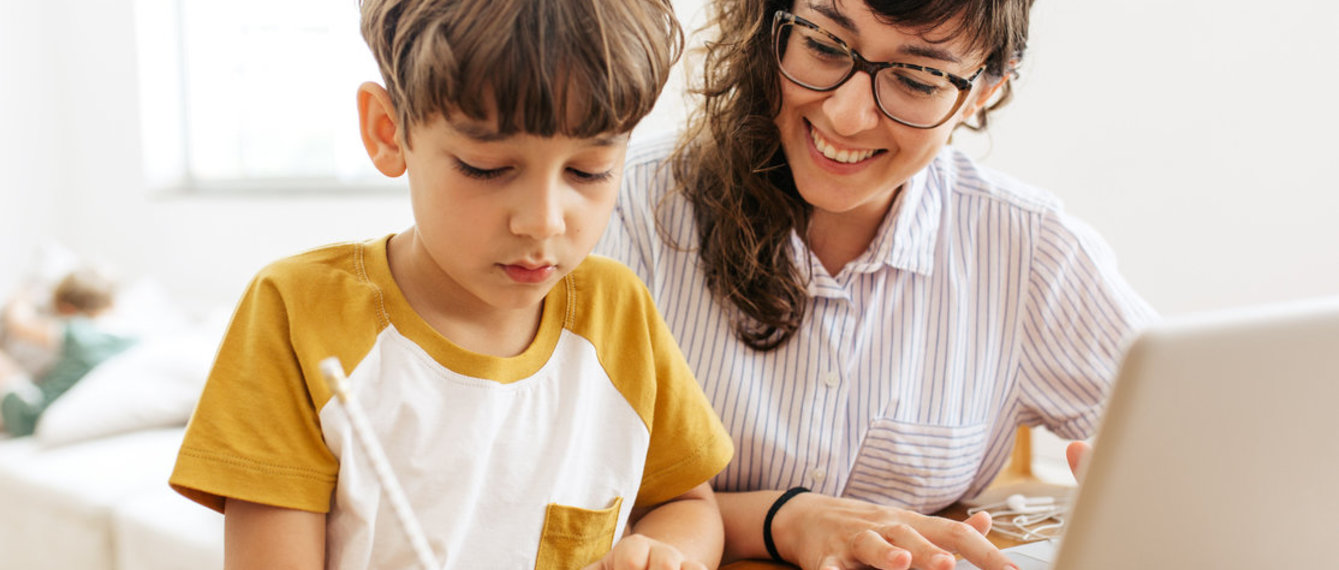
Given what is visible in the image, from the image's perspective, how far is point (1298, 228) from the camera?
2.24 meters

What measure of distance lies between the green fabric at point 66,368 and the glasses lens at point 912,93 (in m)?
2.57

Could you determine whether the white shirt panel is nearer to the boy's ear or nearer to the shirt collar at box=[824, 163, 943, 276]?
the boy's ear

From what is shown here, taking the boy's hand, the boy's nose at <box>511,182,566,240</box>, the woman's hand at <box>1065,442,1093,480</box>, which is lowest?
the boy's hand

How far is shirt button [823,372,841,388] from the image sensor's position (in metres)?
1.27

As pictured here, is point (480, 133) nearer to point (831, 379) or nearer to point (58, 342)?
point (831, 379)

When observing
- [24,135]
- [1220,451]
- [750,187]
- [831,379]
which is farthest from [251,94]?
[1220,451]

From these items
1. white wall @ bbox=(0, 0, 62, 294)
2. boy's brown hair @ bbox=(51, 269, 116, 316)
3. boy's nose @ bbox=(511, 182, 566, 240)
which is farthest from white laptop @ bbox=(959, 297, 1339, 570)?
white wall @ bbox=(0, 0, 62, 294)

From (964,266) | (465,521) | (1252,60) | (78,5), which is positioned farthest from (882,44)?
(78,5)

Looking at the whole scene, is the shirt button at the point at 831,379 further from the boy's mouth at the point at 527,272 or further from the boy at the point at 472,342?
the boy's mouth at the point at 527,272

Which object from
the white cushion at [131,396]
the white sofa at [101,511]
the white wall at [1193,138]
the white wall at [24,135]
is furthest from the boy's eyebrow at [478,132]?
the white wall at [24,135]

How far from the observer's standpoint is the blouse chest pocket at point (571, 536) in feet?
2.99

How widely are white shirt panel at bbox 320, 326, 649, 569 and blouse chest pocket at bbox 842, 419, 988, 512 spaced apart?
425 millimetres

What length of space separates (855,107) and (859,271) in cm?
23

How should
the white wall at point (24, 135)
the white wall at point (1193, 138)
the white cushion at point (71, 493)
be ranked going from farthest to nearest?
1. the white wall at point (24, 135)
2. the white cushion at point (71, 493)
3. the white wall at point (1193, 138)
